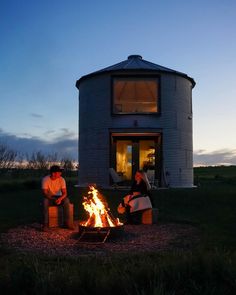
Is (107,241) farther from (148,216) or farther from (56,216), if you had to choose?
(148,216)

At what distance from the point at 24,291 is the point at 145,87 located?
19.2 meters

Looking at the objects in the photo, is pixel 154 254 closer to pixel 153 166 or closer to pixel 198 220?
pixel 198 220

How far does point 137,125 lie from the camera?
62.7 feet

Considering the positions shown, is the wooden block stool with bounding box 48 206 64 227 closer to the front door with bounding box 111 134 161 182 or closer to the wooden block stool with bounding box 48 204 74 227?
the wooden block stool with bounding box 48 204 74 227

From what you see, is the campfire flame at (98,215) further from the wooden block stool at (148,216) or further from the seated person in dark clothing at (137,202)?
the wooden block stool at (148,216)

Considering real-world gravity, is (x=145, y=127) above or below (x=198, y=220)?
above

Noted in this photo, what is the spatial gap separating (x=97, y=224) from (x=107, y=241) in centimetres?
41

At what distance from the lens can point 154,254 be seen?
20.1 feet

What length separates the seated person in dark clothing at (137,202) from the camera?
935 cm

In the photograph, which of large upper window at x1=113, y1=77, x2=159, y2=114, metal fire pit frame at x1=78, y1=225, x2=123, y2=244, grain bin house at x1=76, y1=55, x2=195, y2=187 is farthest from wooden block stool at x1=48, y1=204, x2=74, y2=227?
large upper window at x1=113, y1=77, x2=159, y2=114

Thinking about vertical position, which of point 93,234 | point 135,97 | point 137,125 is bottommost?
point 93,234

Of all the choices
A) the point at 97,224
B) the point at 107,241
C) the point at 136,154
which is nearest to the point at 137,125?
the point at 136,154

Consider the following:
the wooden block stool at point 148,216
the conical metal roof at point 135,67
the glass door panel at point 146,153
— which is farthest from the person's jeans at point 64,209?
the glass door panel at point 146,153

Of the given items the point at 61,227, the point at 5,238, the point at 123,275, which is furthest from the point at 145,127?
the point at 123,275
